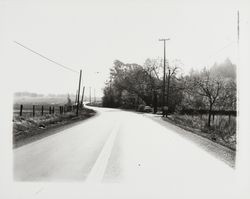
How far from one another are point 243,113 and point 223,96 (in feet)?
99.7

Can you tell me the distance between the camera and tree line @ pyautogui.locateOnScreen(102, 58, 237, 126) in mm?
36094

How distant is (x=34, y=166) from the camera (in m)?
6.21

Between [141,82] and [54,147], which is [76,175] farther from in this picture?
[141,82]

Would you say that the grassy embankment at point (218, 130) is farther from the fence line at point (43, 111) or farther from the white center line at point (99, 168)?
the fence line at point (43, 111)

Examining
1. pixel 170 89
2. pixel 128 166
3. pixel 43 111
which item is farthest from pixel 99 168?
pixel 170 89

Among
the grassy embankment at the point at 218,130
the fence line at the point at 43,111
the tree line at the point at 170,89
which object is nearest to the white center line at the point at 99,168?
the grassy embankment at the point at 218,130

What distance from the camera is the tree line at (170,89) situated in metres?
36.1

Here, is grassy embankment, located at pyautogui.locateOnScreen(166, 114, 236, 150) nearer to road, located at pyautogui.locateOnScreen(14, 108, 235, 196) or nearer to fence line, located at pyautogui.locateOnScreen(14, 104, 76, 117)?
road, located at pyautogui.locateOnScreen(14, 108, 235, 196)

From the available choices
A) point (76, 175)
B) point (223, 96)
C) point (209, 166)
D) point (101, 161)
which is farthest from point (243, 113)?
point (223, 96)

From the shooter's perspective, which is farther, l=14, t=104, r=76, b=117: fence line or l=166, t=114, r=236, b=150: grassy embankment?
l=14, t=104, r=76, b=117: fence line

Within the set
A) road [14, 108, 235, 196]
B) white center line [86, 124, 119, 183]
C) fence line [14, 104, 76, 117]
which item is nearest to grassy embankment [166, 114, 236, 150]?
road [14, 108, 235, 196]

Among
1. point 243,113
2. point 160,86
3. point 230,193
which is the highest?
point 160,86

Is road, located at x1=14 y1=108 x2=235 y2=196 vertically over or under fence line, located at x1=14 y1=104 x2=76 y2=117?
under

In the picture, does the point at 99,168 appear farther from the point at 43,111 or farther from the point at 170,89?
the point at 170,89
